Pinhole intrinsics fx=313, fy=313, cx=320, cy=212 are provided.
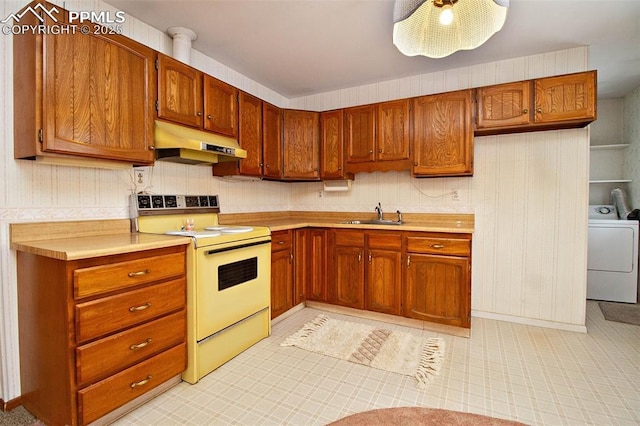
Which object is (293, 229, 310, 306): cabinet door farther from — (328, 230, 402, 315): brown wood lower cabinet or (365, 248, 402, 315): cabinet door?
(365, 248, 402, 315): cabinet door

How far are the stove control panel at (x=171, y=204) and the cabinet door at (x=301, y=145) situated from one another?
979mm

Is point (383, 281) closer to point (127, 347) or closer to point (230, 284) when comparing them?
point (230, 284)

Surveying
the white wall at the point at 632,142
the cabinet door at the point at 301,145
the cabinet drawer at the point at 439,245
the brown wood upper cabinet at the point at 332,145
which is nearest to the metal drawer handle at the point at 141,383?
the cabinet drawer at the point at 439,245

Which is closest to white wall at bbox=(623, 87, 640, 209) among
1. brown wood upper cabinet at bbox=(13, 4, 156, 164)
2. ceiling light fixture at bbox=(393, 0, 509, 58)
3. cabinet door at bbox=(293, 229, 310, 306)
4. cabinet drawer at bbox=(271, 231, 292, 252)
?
ceiling light fixture at bbox=(393, 0, 509, 58)

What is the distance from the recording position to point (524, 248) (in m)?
3.07

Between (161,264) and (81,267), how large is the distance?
42 centimetres

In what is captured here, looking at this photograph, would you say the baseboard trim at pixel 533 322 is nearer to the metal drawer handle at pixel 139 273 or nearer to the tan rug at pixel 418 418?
the tan rug at pixel 418 418

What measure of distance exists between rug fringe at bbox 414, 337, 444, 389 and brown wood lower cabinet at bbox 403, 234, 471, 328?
0.87 feet

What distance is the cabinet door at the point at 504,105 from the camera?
2773 millimetres

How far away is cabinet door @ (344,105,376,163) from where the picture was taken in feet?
11.1

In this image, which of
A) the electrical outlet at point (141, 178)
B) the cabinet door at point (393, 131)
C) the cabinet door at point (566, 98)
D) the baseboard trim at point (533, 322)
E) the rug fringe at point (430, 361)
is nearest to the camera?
the rug fringe at point (430, 361)

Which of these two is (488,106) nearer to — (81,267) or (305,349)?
(305,349)

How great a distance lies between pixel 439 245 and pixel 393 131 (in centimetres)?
128

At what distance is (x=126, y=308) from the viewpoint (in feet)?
5.49
